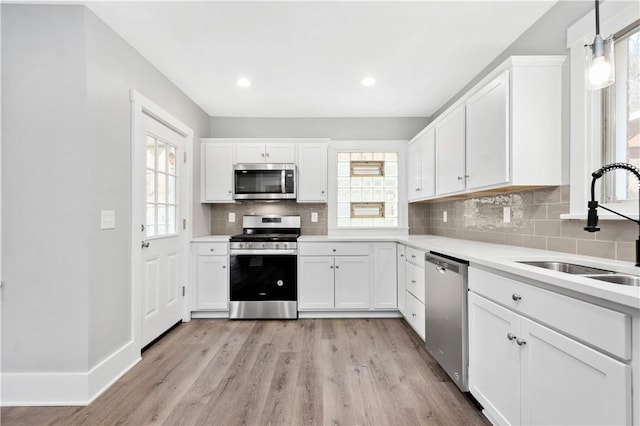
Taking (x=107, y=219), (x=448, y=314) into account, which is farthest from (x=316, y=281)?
(x=107, y=219)

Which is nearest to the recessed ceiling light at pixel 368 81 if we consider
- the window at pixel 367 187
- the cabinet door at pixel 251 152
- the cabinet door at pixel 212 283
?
the window at pixel 367 187

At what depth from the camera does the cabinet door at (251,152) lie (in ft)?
12.4

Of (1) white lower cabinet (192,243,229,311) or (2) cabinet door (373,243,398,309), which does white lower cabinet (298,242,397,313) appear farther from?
(1) white lower cabinet (192,243,229,311)

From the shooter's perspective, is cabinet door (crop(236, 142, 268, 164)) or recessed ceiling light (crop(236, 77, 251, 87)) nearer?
recessed ceiling light (crop(236, 77, 251, 87))

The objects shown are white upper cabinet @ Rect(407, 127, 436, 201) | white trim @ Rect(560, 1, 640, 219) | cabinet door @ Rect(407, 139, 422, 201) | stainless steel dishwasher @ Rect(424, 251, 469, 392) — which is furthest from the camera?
cabinet door @ Rect(407, 139, 422, 201)

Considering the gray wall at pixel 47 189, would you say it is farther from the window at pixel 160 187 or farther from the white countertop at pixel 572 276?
the white countertop at pixel 572 276

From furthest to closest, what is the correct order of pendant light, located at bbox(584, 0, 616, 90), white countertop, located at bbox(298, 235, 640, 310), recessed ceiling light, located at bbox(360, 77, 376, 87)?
recessed ceiling light, located at bbox(360, 77, 376, 87) < pendant light, located at bbox(584, 0, 616, 90) < white countertop, located at bbox(298, 235, 640, 310)

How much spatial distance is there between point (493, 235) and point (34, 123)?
3.43 metres

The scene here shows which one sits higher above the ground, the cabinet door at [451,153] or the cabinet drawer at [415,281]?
the cabinet door at [451,153]

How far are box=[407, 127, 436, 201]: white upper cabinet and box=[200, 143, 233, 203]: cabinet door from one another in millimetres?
2250

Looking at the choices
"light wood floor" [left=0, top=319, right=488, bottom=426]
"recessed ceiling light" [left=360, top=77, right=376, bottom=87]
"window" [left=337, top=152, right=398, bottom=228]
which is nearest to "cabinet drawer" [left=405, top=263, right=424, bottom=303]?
"light wood floor" [left=0, top=319, right=488, bottom=426]

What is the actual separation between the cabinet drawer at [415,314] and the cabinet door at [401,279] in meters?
0.14

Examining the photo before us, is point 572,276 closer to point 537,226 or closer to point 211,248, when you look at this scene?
point 537,226

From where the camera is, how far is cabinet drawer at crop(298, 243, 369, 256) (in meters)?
3.38
